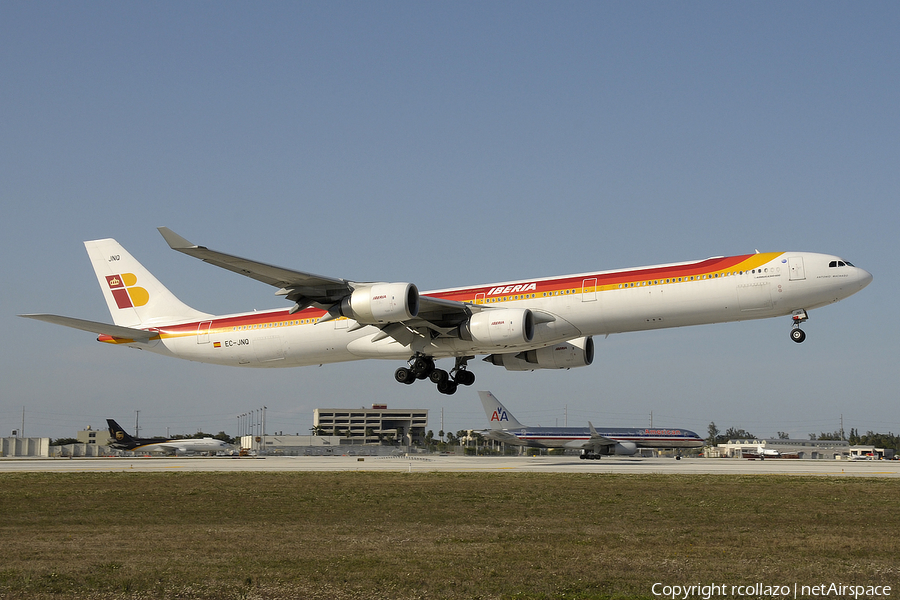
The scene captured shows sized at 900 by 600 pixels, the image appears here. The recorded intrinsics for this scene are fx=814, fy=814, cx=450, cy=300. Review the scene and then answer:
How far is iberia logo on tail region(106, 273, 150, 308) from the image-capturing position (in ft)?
→ 147

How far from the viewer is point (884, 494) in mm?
27203

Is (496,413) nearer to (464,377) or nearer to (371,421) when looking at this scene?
(464,377)

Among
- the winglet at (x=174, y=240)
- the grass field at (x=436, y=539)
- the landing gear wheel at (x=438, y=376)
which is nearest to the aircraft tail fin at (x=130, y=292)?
the landing gear wheel at (x=438, y=376)

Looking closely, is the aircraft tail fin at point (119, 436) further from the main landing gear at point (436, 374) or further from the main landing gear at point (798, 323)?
the main landing gear at point (798, 323)

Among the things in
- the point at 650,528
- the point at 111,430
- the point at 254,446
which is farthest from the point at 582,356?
the point at 254,446

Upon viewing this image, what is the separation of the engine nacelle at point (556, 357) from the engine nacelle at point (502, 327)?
17.9ft

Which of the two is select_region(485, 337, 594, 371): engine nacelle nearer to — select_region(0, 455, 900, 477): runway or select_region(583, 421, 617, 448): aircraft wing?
select_region(0, 455, 900, 477): runway

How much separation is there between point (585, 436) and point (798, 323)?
50.3 meters

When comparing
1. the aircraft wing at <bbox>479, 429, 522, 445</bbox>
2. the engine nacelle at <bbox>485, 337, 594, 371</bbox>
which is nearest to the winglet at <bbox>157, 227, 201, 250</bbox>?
the engine nacelle at <bbox>485, 337, 594, 371</bbox>

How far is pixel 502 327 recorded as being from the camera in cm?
3381

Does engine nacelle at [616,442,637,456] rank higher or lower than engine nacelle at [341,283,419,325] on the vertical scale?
lower

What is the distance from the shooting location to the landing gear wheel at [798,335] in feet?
107

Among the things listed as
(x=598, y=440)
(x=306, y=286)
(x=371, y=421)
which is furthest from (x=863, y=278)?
(x=371, y=421)

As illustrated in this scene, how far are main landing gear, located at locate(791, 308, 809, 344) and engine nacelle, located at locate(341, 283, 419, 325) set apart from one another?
49.8 feet
